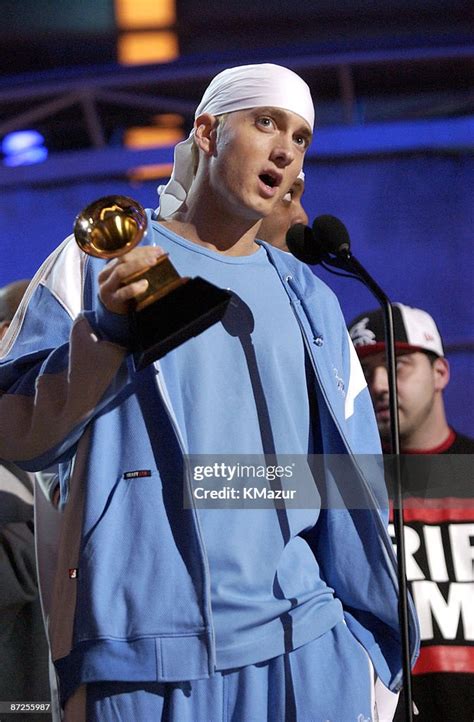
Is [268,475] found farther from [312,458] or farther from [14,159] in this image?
[14,159]

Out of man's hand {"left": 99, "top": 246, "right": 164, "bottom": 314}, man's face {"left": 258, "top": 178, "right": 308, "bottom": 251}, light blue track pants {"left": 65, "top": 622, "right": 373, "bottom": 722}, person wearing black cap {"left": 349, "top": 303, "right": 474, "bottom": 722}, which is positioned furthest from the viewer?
person wearing black cap {"left": 349, "top": 303, "right": 474, "bottom": 722}

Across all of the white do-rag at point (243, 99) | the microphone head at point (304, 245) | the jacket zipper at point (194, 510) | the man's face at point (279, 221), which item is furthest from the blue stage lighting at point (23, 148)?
the jacket zipper at point (194, 510)

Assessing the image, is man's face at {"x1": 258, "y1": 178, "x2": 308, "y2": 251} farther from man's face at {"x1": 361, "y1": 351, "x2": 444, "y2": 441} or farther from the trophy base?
the trophy base

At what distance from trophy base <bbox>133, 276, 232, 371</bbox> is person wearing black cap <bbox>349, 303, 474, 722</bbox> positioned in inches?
51.7

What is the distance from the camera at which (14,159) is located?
301cm

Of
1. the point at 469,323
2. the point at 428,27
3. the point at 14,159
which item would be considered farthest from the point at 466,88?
the point at 14,159

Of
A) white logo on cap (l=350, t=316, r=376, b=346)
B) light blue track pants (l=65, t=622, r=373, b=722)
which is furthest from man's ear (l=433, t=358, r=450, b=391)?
light blue track pants (l=65, t=622, r=373, b=722)

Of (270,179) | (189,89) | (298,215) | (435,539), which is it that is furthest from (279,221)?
(435,539)

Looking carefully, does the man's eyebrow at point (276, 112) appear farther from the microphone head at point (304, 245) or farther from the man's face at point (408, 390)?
the man's face at point (408, 390)

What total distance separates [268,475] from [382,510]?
0.81ft

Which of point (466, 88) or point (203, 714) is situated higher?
point (466, 88)

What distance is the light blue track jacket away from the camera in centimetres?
175

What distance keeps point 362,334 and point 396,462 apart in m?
0.99
